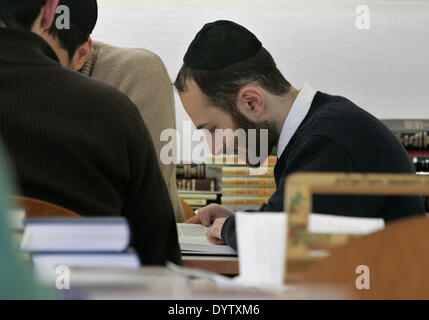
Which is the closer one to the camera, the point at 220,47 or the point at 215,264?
the point at 215,264

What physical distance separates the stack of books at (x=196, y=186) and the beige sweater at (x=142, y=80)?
2387 mm

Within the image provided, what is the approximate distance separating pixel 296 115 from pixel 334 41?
3.34m

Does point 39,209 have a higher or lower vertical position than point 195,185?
higher

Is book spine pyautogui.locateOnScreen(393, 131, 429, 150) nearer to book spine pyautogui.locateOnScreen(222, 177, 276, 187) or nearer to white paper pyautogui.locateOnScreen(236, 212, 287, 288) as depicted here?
book spine pyautogui.locateOnScreen(222, 177, 276, 187)

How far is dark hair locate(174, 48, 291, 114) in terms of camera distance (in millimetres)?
1790

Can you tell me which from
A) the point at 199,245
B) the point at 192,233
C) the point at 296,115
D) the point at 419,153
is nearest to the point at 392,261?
the point at 199,245

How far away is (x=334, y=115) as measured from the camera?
1.57 m

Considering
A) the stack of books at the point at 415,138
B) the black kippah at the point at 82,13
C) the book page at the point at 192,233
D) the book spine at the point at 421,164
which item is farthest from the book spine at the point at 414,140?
the black kippah at the point at 82,13

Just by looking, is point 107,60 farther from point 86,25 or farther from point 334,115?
point 334,115

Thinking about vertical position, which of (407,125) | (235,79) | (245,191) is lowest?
(245,191)

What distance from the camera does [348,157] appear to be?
1484 mm

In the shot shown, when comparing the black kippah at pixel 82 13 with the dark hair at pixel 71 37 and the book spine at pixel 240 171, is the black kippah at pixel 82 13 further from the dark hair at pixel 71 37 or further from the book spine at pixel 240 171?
the book spine at pixel 240 171

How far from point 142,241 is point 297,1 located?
13.5 feet

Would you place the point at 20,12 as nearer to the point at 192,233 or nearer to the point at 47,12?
the point at 47,12
